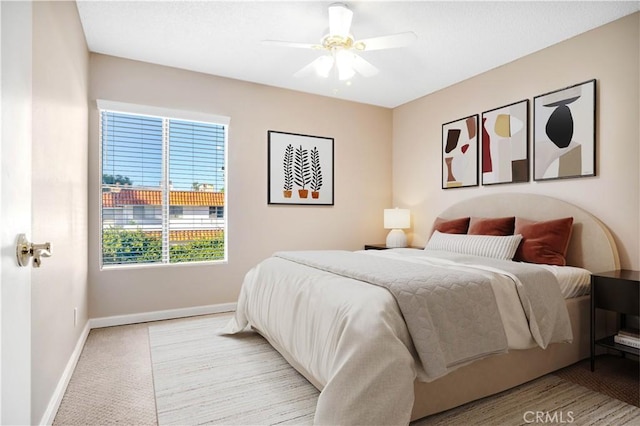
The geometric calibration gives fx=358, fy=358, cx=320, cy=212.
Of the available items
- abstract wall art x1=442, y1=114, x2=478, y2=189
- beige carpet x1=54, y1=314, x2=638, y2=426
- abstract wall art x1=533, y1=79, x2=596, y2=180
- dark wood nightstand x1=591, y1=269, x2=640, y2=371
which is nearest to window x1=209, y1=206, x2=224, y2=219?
beige carpet x1=54, y1=314, x2=638, y2=426

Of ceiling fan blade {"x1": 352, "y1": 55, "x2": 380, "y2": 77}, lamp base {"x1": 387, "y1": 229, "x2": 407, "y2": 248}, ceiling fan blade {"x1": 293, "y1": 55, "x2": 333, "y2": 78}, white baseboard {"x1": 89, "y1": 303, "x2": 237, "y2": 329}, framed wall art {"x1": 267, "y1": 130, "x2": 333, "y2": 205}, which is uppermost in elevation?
ceiling fan blade {"x1": 352, "y1": 55, "x2": 380, "y2": 77}

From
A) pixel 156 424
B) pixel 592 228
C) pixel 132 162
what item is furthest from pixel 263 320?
pixel 592 228

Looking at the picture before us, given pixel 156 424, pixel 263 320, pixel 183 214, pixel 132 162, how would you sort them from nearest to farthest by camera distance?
pixel 156 424 → pixel 263 320 → pixel 132 162 → pixel 183 214

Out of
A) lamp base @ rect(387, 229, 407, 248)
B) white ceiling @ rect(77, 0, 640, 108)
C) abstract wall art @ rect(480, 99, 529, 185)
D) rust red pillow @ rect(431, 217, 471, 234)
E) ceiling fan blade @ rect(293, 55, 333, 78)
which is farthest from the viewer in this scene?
lamp base @ rect(387, 229, 407, 248)

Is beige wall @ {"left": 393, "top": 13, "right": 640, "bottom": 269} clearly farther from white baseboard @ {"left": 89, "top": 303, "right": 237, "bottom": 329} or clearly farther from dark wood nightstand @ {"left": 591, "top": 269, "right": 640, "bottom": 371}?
white baseboard @ {"left": 89, "top": 303, "right": 237, "bottom": 329}

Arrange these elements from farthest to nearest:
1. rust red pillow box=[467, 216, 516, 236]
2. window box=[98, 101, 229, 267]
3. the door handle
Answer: window box=[98, 101, 229, 267], rust red pillow box=[467, 216, 516, 236], the door handle

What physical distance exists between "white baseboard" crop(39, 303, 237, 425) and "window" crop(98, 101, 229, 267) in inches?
20.6

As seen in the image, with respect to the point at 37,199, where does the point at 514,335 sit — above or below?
below

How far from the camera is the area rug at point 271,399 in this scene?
1.87 meters

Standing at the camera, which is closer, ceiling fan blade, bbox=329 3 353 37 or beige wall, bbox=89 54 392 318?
ceiling fan blade, bbox=329 3 353 37

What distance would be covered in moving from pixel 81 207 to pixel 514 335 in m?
3.30

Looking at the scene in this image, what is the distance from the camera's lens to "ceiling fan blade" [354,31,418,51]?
2.47 meters

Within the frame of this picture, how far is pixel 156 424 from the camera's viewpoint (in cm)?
184

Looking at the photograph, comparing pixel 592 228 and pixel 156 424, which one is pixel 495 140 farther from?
pixel 156 424
